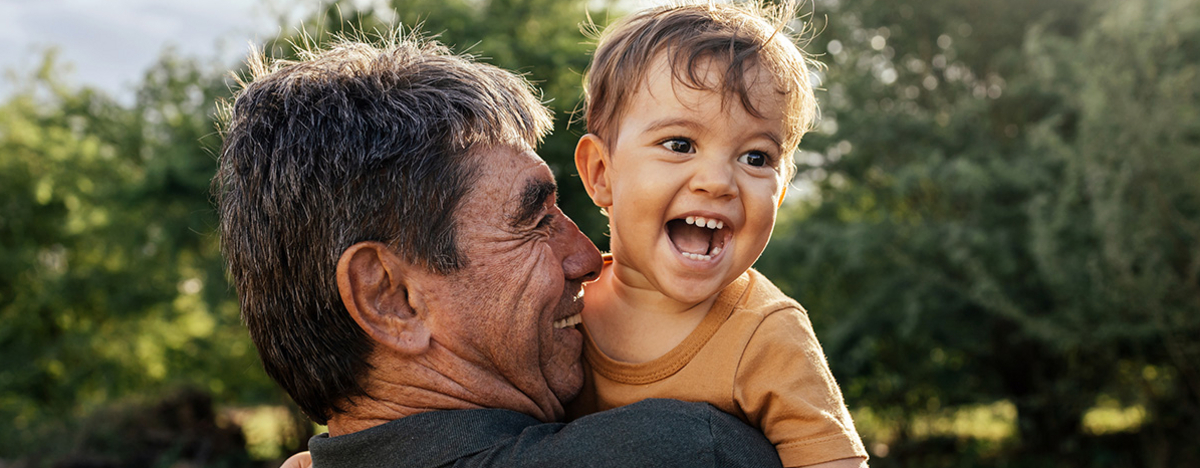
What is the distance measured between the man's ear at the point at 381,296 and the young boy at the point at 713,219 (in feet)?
1.61

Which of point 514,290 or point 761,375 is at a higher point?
point 514,290

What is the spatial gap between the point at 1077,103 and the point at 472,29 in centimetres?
581

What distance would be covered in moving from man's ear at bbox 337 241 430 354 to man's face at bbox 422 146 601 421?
0.05 meters

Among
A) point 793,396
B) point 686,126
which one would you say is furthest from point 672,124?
point 793,396

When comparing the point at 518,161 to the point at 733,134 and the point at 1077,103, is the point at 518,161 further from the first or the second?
the point at 1077,103

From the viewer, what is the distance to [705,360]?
1.97m

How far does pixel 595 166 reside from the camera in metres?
2.24

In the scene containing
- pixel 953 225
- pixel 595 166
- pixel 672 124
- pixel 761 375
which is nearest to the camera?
pixel 761 375

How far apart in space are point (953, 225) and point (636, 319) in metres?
6.55

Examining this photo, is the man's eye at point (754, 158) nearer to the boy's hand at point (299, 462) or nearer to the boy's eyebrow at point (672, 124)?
the boy's eyebrow at point (672, 124)

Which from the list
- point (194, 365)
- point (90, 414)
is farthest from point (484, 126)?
point (194, 365)

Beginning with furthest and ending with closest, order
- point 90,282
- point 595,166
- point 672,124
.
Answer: point 90,282, point 595,166, point 672,124

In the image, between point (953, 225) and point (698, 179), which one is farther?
point (953, 225)

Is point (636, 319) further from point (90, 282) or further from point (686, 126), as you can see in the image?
point (90, 282)
